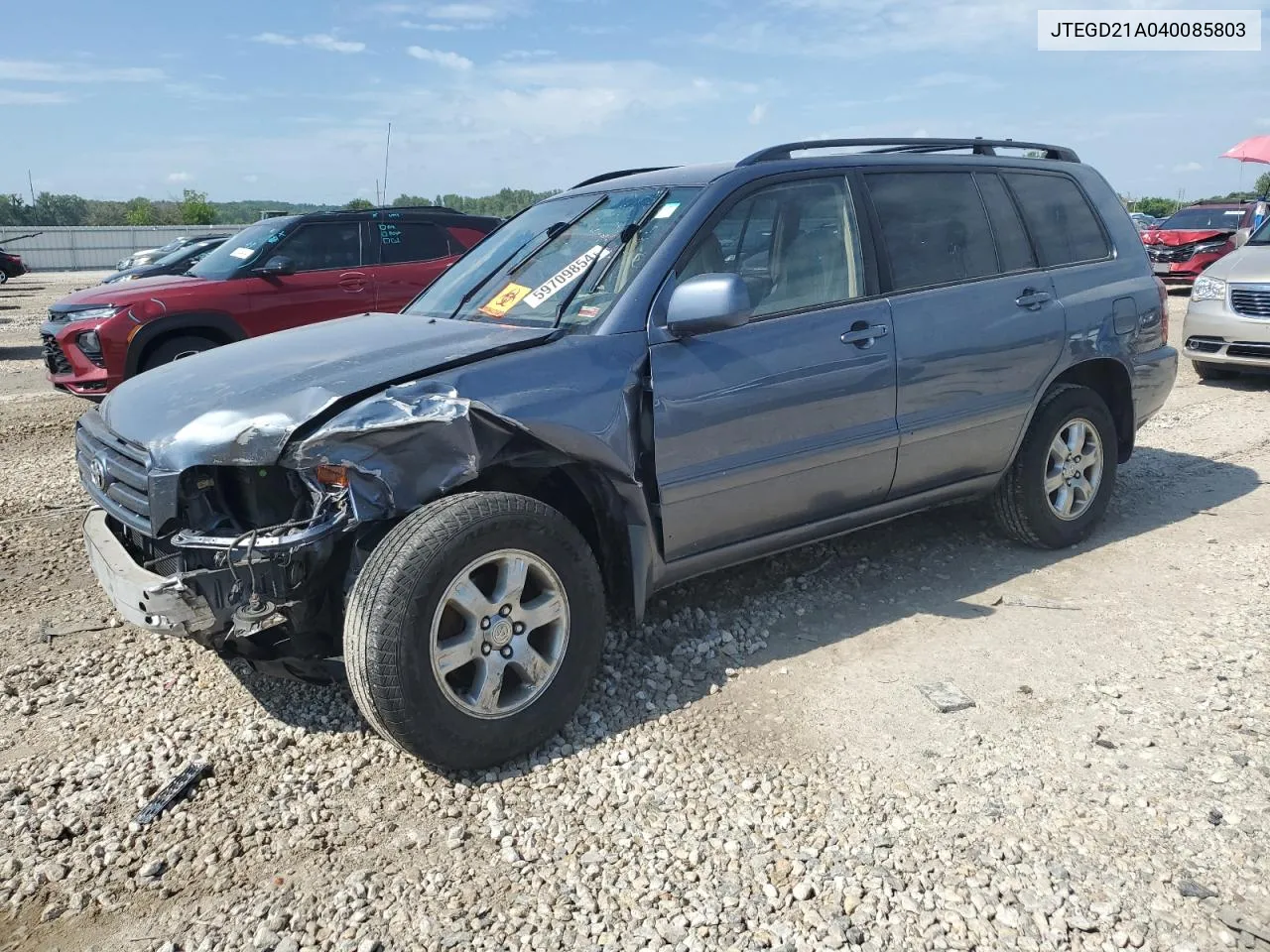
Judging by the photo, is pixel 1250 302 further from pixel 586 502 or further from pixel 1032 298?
pixel 586 502

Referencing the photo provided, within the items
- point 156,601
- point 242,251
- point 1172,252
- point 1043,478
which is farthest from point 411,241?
point 1172,252

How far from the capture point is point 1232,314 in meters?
9.02

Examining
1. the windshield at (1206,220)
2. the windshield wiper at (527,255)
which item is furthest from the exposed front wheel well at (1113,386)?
the windshield at (1206,220)

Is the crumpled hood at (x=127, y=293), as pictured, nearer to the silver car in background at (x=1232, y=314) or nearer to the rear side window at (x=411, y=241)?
the rear side window at (x=411, y=241)

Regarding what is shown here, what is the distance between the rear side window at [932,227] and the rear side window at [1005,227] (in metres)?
0.05

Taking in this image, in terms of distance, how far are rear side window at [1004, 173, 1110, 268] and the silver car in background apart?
15.9 feet

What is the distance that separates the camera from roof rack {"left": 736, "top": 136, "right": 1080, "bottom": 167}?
405cm

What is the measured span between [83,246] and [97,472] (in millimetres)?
40479

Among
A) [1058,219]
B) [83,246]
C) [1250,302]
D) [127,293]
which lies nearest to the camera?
[1058,219]

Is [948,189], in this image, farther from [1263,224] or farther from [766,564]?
[1263,224]

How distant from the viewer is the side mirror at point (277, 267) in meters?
8.71

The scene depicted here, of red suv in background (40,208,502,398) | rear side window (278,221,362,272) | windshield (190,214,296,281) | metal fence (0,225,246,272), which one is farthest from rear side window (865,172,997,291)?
metal fence (0,225,246,272)

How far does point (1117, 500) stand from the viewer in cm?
584

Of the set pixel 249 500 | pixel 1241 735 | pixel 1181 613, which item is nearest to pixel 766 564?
pixel 1181 613
